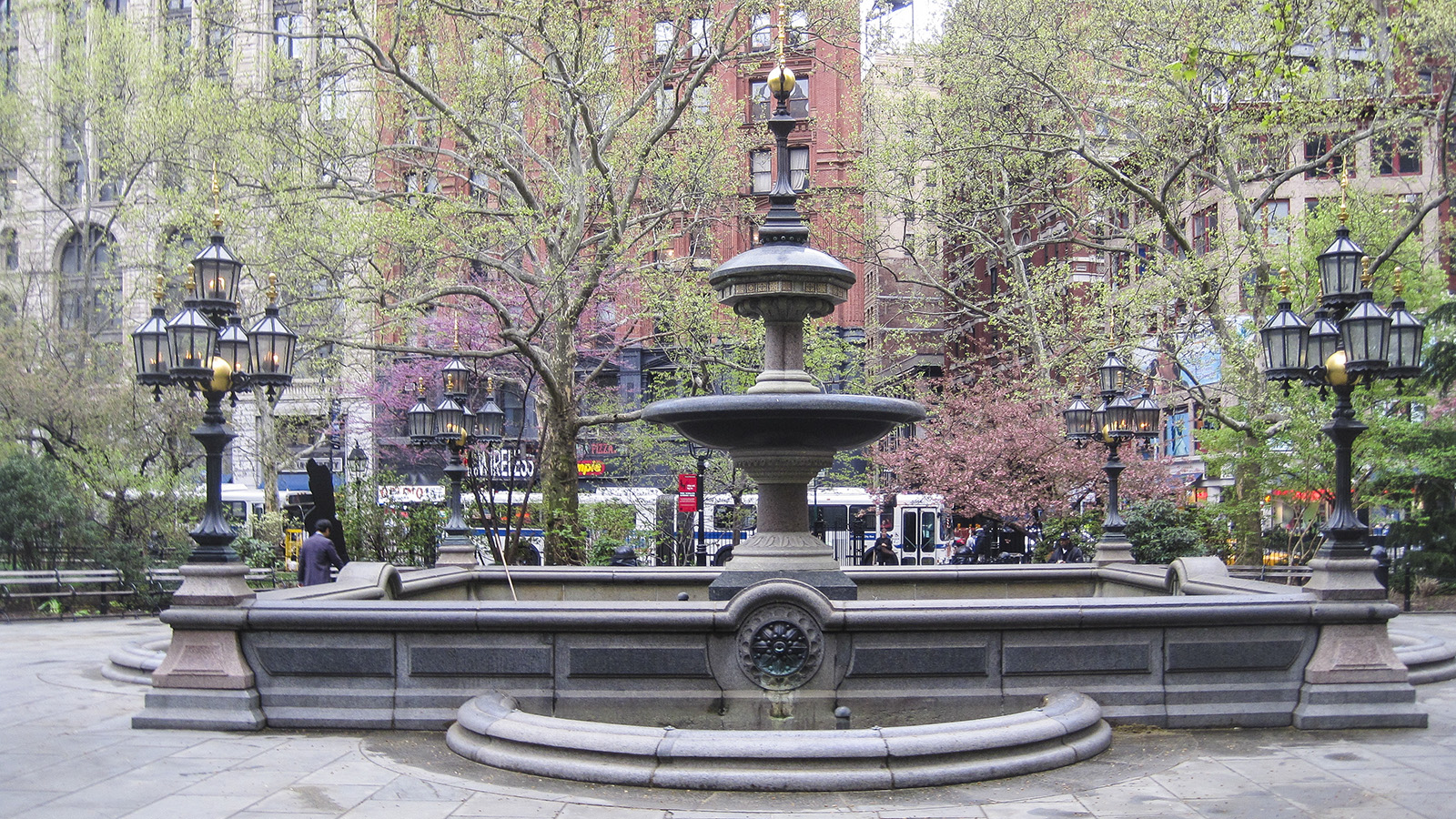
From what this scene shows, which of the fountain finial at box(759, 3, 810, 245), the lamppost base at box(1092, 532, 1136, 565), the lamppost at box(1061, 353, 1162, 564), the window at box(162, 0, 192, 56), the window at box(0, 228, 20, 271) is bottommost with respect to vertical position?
the lamppost base at box(1092, 532, 1136, 565)

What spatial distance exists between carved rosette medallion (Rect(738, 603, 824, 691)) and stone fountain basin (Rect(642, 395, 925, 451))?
1679 millimetres

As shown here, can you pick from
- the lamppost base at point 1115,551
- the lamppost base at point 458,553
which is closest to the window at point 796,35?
the lamppost base at point 1115,551

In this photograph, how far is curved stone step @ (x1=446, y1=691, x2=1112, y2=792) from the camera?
24.9 ft

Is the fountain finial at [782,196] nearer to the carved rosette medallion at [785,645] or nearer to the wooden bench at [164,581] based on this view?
the carved rosette medallion at [785,645]

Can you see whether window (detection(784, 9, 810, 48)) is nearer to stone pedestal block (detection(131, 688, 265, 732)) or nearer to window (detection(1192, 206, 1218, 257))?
stone pedestal block (detection(131, 688, 265, 732))

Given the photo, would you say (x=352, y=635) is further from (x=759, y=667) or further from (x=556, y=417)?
(x=556, y=417)

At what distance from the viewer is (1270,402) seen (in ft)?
80.4

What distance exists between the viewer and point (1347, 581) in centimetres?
984

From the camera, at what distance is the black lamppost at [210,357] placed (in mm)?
10375

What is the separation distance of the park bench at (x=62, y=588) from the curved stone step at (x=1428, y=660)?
21.8 meters

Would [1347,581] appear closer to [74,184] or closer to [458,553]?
[458,553]

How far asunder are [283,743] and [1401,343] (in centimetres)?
1097

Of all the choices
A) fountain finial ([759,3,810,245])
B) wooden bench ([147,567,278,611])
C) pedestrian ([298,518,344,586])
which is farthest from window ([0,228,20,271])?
fountain finial ([759,3,810,245])

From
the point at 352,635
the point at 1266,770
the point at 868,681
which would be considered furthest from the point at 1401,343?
the point at 352,635
